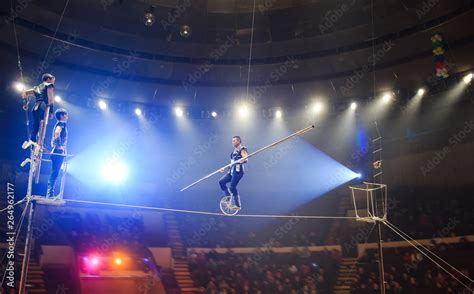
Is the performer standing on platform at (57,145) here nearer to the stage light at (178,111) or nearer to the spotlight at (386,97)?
the stage light at (178,111)

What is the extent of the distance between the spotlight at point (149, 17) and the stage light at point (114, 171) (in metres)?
6.32

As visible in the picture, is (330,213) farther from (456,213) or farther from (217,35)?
(217,35)

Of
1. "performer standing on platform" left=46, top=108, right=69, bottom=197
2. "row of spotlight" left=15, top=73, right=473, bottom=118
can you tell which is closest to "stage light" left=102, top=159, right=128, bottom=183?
"row of spotlight" left=15, top=73, right=473, bottom=118

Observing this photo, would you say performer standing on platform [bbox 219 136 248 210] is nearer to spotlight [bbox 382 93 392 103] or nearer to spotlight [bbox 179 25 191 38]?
spotlight [bbox 179 25 191 38]

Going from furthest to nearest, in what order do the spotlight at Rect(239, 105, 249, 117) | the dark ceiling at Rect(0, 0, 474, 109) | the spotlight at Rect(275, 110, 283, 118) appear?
the spotlight at Rect(275, 110, 283, 118), the spotlight at Rect(239, 105, 249, 117), the dark ceiling at Rect(0, 0, 474, 109)

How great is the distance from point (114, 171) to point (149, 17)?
270 inches

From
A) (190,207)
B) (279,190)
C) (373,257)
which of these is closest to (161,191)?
(190,207)

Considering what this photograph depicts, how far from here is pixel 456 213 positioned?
51.8 feet

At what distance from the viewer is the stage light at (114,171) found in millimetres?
18797

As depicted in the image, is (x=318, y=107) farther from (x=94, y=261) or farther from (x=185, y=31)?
(x=94, y=261)

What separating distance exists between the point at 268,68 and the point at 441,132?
25.4 ft

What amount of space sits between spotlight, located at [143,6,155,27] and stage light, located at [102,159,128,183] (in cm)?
632

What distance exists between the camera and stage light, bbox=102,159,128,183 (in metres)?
18.8

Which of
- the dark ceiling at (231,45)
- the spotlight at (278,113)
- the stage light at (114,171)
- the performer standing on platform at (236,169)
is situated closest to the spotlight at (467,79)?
the dark ceiling at (231,45)
